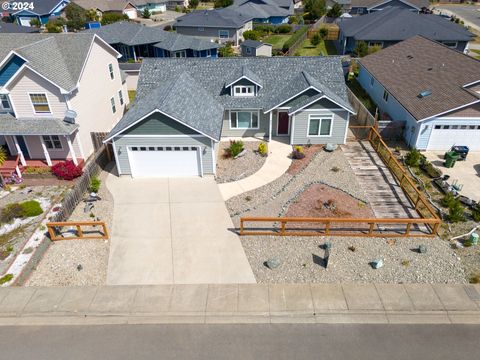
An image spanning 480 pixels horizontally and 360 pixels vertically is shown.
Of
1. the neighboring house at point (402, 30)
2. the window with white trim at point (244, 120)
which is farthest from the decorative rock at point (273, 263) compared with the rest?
the neighboring house at point (402, 30)

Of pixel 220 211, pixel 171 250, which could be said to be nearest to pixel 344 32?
pixel 220 211

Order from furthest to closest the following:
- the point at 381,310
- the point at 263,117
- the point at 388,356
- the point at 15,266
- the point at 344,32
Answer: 1. the point at 344,32
2. the point at 263,117
3. the point at 15,266
4. the point at 381,310
5. the point at 388,356

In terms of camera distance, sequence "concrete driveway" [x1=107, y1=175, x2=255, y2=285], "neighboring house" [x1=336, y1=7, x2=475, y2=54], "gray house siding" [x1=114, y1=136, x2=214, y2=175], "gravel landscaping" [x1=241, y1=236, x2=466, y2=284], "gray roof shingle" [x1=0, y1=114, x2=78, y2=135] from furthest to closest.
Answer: "neighboring house" [x1=336, y1=7, x2=475, y2=54]
"gray roof shingle" [x1=0, y1=114, x2=78, y2=135]
"gray house siding" [x1=114, y1=136, x2=214, y2=175]
"concrete driveway" [x1=107, y1=175, x2=255, y2=285]
"gravel landscaping" [x1=241, y1=236, x2=466, y2=284]

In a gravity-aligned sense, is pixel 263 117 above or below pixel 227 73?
below

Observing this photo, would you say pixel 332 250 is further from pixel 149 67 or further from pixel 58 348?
pixel 149 67

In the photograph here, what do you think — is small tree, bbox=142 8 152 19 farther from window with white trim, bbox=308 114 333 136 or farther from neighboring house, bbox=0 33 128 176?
window with white trim, bbox=308 114 333 136

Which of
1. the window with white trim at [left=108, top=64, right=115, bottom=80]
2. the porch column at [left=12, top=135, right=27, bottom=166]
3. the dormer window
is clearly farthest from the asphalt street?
the window with white trim at [left=108, top=64, right=115, bottom=80]

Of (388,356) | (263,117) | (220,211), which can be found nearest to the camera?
(388,356)
